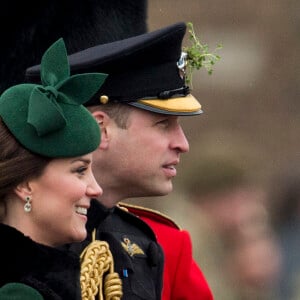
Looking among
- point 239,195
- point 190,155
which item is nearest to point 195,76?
point 190,155

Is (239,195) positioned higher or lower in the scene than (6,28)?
lower

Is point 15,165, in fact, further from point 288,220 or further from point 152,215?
point 288,220

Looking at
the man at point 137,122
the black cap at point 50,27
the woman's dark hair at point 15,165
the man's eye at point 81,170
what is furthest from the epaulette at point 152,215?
the woman's dark hair at point 15,165

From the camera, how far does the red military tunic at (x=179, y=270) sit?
5387 millimetres

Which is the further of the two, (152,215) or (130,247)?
(152,215)

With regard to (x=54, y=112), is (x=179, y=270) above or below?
below

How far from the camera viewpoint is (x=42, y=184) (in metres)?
4.27

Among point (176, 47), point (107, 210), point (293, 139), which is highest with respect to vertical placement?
point (176, 47)

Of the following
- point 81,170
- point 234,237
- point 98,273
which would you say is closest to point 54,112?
point 81,170

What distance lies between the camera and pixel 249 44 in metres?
11.0

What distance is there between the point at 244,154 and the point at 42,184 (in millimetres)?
6051

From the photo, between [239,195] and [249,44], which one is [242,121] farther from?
[239,195]

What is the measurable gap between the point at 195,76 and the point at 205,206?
3.45 ft

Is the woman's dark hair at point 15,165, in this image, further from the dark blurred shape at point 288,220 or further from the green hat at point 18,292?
the dark blurred shape at point 288,220
